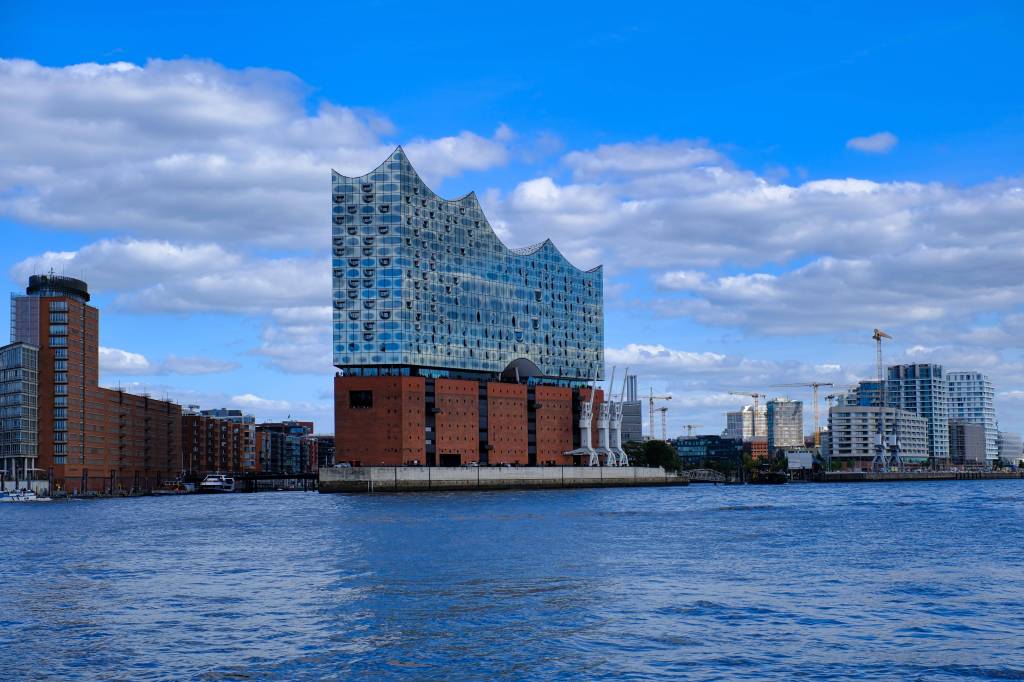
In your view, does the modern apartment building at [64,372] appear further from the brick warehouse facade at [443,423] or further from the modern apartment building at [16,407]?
the brick warehouse facade at [443,423]

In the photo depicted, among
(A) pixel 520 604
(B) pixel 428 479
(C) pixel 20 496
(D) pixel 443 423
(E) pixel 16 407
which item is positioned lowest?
(C) pixel 20 496

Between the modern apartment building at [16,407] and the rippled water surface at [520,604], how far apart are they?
9090 cm

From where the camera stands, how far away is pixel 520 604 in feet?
132

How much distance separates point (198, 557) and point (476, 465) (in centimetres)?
11889

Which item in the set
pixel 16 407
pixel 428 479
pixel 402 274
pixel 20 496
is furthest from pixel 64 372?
A: pixel 428 479

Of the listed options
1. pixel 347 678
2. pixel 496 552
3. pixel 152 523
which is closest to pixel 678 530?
pixel 496 552

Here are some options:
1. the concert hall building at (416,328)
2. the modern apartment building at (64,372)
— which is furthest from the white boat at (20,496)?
the concert hall building at (416,328)

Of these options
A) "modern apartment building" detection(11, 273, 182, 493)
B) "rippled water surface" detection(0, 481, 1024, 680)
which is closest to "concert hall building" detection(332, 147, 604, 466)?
"modern apartment building" detection(11, 273, 182, 493)

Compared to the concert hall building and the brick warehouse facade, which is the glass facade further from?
the brick warehouse facade

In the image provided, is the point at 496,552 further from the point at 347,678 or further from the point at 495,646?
the point at 347,678

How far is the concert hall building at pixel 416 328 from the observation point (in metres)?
167

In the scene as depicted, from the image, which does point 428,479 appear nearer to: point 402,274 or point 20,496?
point 402,274

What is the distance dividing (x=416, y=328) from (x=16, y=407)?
191 ft

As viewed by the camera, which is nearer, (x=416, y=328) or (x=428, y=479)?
(x=428, y=479)
